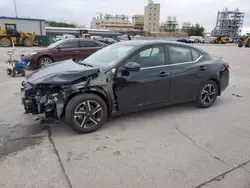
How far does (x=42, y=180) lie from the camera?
239 cm

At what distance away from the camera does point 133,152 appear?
2984 millimetres

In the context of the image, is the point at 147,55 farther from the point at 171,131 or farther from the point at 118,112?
the point at 171,131

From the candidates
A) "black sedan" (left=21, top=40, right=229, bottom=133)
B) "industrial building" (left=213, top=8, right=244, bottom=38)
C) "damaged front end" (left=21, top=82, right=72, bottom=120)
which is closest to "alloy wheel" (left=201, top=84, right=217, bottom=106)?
"black sedan" (left=21, top=40, right=229, bottom=133)

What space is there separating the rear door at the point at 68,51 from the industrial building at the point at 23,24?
23.6 metres

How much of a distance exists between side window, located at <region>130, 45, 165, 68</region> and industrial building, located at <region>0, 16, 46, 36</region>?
30.1 meters

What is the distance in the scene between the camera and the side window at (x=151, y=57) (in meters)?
3.83

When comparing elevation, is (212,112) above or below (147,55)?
below

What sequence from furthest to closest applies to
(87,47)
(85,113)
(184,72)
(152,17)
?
(152,17)
(87,47)
(184,72)
(85,113)

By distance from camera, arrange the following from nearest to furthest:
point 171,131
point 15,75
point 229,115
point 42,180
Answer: point 42,180 < point 171,131 < point 229,115 < point 15,75

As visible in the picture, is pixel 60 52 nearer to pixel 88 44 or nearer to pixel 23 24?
pixel 88 44

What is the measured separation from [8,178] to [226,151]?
3.01 m

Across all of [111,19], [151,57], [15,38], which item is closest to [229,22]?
[111,19]

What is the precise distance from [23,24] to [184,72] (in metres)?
31.4

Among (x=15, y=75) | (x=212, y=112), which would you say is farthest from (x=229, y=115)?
(x=15, y=75)
